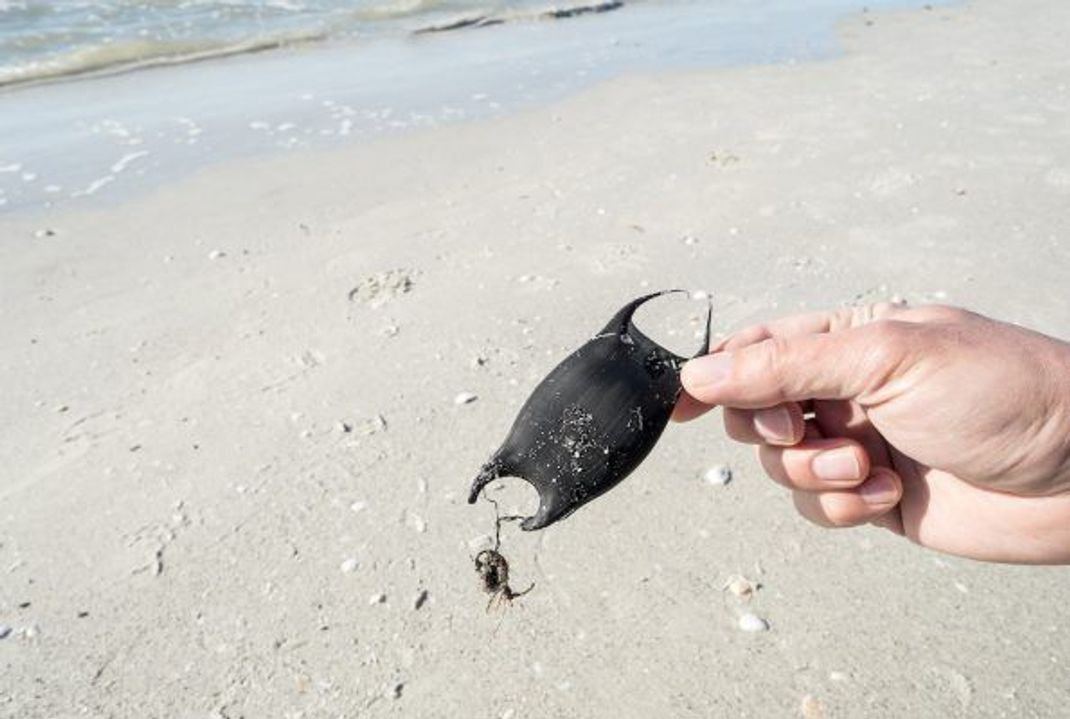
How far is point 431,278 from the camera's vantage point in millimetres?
4980

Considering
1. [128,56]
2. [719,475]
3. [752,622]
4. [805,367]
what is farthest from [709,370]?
[128,56]

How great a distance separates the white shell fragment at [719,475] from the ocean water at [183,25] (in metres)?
9.70

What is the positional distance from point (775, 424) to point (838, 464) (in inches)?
7.7

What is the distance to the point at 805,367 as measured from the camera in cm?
199

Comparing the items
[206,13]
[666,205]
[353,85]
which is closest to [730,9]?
[353,85]

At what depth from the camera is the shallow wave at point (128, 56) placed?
10.3 m

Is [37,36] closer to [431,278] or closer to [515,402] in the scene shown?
[431,278]

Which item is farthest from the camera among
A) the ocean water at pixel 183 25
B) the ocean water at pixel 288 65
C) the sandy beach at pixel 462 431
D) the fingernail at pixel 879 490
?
the ocean water at pixel 183 25

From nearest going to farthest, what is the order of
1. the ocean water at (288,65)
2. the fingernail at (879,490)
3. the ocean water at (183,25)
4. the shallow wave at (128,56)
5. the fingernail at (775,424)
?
the fingernail at (775,424) < the fingernail at (879,490) < the ocean water at (288,65) < the shallow wave at (128,56) < the ocean water at (183,25)

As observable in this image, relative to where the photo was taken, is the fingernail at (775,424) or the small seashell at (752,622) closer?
the fingernail at (775,424)

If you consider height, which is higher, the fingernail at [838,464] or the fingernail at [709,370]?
the fingernail at [709,370]

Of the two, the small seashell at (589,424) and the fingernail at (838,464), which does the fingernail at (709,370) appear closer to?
the small seashell at (589,424)

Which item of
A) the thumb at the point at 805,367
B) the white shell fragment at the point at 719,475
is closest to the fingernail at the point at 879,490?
the thumb at the point at 805,367

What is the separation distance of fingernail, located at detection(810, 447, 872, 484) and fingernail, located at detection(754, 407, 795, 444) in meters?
0.10
